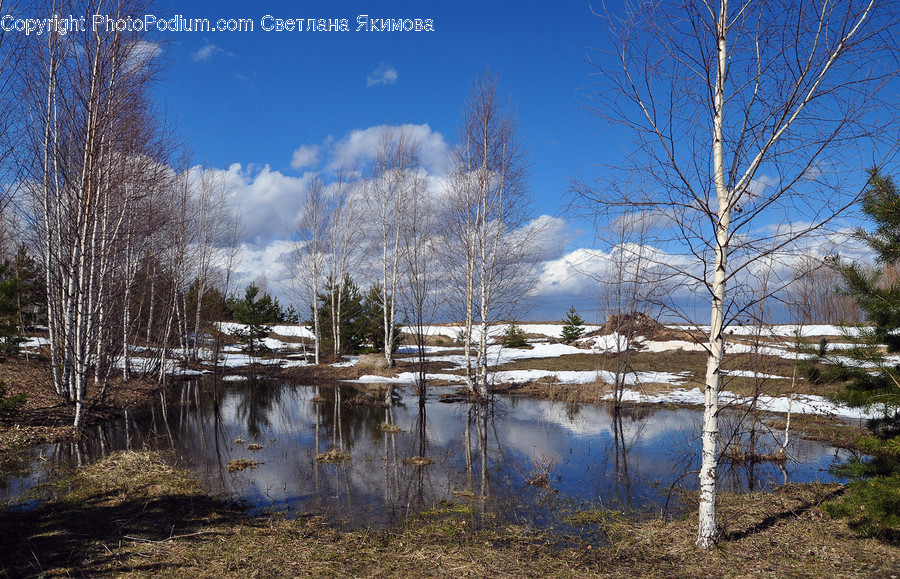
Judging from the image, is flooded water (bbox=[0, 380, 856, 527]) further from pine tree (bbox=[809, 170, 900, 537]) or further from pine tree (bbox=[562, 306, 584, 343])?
pine tree (bbox=[562, 306, 584, 343])

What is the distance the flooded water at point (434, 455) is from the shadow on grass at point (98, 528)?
2.99 feet

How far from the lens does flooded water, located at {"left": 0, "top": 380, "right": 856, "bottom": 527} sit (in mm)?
7602

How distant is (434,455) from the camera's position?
34.2 feet

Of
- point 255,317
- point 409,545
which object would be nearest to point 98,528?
point 409,545

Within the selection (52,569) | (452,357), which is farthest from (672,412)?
(452,357)

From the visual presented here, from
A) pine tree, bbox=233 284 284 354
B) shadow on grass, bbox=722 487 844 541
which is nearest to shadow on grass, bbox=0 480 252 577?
shadow on grass, bbox=722 487 844 541

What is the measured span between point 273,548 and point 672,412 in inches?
519

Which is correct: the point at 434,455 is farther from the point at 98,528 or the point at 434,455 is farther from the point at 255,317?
the point at 255,317

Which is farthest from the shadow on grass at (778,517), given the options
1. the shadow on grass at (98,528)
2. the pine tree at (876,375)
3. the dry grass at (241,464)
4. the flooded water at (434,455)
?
the dry grass at (241,464)

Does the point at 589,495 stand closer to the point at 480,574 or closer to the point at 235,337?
the point at 480,574

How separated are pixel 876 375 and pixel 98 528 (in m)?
8.61

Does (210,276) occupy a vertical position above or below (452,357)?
above

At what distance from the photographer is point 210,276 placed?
30.5 m

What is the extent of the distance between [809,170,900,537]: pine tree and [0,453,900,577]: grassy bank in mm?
436
